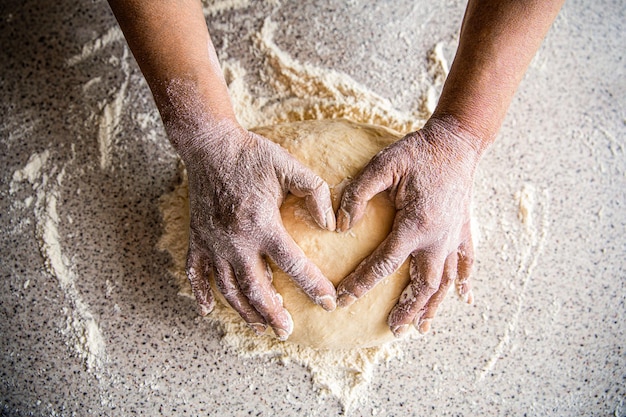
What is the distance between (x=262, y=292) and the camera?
2.95 ft

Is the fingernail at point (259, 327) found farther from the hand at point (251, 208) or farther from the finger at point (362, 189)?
the finger at point (362, 189)

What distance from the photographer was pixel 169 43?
86 centimetres

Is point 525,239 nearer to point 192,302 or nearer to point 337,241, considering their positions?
point 337,241

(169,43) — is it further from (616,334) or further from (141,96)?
(616,334)

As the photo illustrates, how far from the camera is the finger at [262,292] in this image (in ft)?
2.91

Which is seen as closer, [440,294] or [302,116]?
[440,294]

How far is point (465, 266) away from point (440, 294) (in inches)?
3.3

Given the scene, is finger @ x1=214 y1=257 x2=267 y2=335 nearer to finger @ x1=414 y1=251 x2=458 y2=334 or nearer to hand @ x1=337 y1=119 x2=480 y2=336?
hand @ x1=337 y1=119 x2=480 y2=336

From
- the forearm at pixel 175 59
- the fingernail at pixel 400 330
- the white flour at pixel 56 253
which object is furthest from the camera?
the white flour at pixel 56 253

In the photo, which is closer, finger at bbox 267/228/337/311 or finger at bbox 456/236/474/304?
finger at bbox 267/228/337/311

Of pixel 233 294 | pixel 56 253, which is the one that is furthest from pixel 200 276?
pixel 56 253

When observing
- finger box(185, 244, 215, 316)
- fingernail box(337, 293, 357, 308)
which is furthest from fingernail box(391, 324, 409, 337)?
finger box(185, 244, 215, 316)

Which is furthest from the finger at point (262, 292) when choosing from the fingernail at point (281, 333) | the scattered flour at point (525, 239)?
the scattered flour at point (525, 239)

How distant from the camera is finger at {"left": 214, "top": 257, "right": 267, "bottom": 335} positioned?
911 mm
